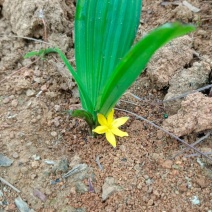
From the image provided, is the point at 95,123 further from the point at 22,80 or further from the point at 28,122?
the point at 22,80

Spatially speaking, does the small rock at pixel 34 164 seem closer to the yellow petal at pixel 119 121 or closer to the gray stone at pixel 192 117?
the yellow petal at pixel 119 121

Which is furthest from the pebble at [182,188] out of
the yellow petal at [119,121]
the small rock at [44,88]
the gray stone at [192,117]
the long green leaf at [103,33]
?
the small rock at [44,88]

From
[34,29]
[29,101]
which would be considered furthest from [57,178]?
[34,29]

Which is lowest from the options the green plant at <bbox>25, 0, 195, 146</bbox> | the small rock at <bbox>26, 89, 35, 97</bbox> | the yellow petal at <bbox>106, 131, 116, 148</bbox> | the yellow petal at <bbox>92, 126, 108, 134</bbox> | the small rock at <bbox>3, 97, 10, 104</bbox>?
the yellow petal at <bbox>106, 131, 116, 148</bbox>

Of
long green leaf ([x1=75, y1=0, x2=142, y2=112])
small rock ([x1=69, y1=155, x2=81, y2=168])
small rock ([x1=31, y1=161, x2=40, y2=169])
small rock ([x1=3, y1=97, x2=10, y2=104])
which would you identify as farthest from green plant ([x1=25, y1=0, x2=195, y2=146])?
small rock ([x1=3, y1=97, x2=10, y2=104])

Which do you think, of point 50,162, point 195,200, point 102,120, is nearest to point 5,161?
point 50,162

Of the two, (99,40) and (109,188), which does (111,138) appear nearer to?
(109,188)

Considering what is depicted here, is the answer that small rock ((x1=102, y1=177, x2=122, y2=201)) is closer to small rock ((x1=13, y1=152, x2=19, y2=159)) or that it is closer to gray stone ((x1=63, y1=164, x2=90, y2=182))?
gray stone ((x1=63, y1=164, x2=90, y2=182))
